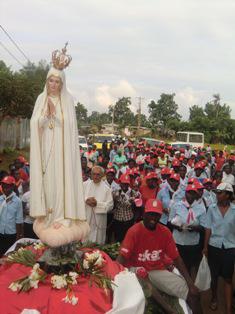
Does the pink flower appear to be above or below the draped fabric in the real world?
below

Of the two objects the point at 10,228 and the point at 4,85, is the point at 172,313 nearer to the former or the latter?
the point at 10,228

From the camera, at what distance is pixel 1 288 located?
13.2 feet

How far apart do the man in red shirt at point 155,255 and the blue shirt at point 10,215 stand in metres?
2.18

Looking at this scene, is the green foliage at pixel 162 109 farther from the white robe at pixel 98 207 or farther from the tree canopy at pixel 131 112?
the white robe at pixel 98 207

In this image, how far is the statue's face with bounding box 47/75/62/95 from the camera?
448cm

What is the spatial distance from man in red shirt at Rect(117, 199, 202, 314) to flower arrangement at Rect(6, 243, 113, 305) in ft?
1.52

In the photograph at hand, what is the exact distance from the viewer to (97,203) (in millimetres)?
7031

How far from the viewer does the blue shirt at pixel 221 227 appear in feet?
19.9

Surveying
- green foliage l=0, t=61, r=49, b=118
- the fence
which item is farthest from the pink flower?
the fence

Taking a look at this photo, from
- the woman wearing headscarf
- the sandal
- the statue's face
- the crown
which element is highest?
the crown

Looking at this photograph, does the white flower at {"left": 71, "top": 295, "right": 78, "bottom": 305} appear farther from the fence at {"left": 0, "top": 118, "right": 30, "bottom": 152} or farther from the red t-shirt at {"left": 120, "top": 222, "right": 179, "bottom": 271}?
the fence at {"left": 0, "top": 118, "right": 30, "bottom": 152}

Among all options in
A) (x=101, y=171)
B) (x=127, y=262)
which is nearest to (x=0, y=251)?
(x=101, y=171)

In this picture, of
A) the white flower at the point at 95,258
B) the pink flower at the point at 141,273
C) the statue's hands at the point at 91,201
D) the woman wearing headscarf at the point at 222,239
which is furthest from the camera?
the statue's hands at the point at 91,201

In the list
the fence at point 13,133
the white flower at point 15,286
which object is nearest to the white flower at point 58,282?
the white flower at point 15,286
